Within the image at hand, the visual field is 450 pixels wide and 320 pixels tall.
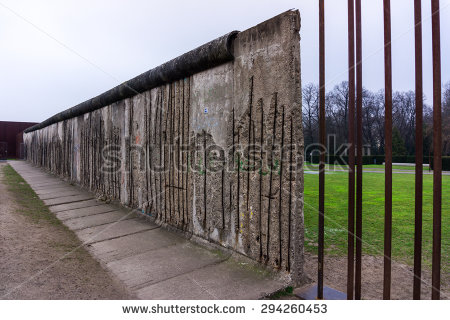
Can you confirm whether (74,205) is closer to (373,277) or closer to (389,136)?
(373,277)

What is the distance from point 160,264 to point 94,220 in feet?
7.70

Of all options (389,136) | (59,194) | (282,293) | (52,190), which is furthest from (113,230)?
(52,190)

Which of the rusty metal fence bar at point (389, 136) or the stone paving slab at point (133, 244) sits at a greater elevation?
the rusty metal fence bar at point (389, 136)

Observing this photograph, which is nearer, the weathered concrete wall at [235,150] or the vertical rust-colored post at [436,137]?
the vertical rust-colored post at [436,137]

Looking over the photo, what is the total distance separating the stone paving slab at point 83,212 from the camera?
5.29 metres

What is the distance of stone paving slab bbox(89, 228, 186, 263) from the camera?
3.42 metres

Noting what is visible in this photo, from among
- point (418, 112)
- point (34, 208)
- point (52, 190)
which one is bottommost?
point (34, 208)

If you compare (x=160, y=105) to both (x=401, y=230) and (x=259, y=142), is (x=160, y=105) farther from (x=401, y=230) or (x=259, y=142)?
(x=401, y=230)

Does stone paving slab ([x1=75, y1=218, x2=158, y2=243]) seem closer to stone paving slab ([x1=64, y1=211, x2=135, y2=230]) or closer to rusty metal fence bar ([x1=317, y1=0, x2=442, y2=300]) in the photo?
stone paving slab ([x1=64, y1=211, x2=135, y2=230])

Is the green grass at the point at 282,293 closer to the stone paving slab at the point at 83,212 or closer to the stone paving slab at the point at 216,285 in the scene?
the stone paving slab at the point at 216,285

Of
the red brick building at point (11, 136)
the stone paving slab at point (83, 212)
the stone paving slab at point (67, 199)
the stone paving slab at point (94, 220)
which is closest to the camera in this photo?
the stone paving slab at point (94, 220)

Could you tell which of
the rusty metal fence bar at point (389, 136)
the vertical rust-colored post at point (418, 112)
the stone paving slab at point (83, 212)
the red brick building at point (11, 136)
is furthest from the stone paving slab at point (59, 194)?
the red brick building at point (11, 136)

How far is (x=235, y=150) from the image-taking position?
10.3 ft

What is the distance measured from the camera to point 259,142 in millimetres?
2893
